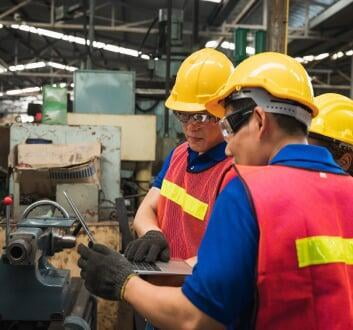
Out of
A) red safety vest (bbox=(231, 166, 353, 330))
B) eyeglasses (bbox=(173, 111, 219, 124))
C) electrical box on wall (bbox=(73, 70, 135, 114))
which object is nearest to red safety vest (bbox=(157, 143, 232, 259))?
eyeglasses (bbox=(173, 111, 219, 124))

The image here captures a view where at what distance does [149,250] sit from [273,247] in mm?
530

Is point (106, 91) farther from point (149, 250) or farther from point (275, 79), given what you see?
point (275, 79)

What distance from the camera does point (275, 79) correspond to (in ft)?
2.78

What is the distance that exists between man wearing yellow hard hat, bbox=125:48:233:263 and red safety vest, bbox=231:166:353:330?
1.54 ft

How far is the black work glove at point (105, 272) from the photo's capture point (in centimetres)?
86

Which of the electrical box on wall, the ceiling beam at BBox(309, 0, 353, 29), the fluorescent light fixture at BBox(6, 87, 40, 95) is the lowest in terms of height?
the electrical box on wall

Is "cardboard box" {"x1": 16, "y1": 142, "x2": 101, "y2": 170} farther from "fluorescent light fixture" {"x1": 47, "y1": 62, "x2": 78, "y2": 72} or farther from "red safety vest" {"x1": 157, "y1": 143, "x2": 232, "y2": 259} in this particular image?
"fluorescent light fixture" {"x1": 47, "y1": 62, "x2": 78, "y2": 72}

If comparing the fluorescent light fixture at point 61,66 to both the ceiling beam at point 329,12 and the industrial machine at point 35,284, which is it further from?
the industrial machine at point 35,284

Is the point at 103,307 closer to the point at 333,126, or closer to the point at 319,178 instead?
the point at 333,126

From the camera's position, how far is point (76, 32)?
16.3 feet

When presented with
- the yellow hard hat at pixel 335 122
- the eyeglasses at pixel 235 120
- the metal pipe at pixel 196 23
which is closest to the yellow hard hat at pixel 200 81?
the yellow hard hat at pixel 335 122

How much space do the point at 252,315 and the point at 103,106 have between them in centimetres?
301

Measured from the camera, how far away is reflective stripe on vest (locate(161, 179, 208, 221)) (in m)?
1.28

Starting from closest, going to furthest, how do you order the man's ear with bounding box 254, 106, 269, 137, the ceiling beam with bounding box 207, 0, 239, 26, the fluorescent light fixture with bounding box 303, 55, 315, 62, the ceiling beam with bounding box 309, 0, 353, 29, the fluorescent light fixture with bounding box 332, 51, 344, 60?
the man's ear with bounding box 254, 106, 269, 137
the ceiling beam with bounding box 309, 0, 353, 29
the ceiling beam with bounding box 207, 0, 239, 26
the fluorescent light fixture with bounding box 332, 51, 344, 60
the fluorescent light fixture with bounding box 303, 55, 315, 62
